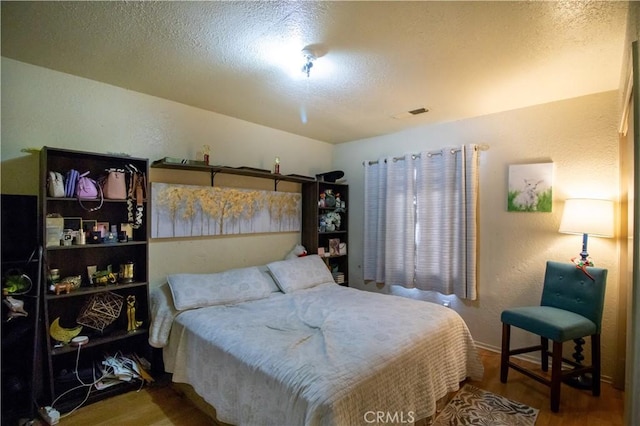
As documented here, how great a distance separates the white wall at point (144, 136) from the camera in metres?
2.06

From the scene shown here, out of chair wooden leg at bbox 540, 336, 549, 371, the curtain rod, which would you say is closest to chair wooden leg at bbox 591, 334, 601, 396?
chair wooden leg at bbox 540, 336, 549, 371

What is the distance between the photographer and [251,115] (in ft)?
10.3

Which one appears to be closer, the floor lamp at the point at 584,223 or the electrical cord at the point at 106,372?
the electrical cord at the point at 106,372

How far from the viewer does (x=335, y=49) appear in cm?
186

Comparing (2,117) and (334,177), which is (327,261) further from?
(2,117)

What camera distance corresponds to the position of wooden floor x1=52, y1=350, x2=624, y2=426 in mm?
1952

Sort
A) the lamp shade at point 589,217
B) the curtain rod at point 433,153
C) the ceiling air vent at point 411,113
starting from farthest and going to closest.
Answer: the curtain rod at point 433,153, the ceiling air vent at point 411,113, the lamp shade at point 589,217

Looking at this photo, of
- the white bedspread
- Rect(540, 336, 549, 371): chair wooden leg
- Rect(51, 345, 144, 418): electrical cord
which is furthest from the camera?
Rect(540, 336, 549, 371): chair wooden leg

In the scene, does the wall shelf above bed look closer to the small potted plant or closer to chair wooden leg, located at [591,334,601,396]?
the small potted plant

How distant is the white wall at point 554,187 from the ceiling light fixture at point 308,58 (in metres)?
1.97

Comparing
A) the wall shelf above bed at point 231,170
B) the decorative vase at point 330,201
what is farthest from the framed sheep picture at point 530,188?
the wall shelf above bed at point 231,170

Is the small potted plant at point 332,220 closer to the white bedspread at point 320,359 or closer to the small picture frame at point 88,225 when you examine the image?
the white bedspread at point 320,359

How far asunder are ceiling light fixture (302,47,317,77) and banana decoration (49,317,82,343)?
2.43m

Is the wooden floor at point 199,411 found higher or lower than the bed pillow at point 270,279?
lower
